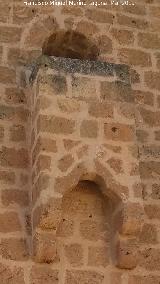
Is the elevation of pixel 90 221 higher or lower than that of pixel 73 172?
lower

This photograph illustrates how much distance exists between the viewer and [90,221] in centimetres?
450

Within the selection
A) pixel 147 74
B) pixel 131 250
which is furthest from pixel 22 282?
pixel 147 74

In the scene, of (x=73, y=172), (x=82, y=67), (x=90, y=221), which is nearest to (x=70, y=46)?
(x=82, y=67)

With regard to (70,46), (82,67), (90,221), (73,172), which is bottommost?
(90,221)

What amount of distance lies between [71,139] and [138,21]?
5.37 ft

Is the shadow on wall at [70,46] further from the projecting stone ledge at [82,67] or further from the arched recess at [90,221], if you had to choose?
the arched recess at [90,221]

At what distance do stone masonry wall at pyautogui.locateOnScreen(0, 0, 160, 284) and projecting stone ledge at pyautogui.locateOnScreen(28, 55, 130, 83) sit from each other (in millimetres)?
28

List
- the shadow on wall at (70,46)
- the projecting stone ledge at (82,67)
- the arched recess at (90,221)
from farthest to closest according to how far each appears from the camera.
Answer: the shadow on wall at (70,46) < the projecting stone ledge at (82,67) < the arched recess at (90,221)

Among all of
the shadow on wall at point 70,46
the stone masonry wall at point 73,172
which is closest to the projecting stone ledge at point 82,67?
the stone masonry wall at point 73,172

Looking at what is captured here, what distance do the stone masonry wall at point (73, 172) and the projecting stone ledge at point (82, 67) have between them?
0.09 ft

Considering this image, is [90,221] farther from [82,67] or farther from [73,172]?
[82,67]

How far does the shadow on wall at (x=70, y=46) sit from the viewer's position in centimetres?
524

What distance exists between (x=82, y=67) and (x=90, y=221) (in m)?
1.17

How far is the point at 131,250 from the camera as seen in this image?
431 cm
